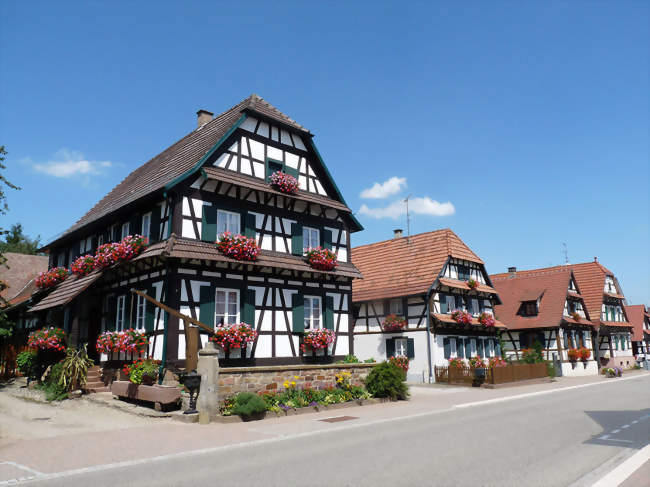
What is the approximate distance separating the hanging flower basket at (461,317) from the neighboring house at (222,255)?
9.93m

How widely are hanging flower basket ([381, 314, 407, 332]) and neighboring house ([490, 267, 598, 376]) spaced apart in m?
12.8

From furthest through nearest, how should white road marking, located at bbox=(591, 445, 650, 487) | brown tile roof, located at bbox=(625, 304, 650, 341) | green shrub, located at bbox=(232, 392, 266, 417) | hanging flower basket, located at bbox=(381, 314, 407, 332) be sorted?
1. brown tile roof, located at bbox=(625, 304, 650, 341)
2. hanging flower basket, located at bbox=(381, 314, 407, 332)
3. green shrub, located at bbox=(232, 392, 266, 417)
4. white road marking, located at bbox=(591, 445, 650, 487)

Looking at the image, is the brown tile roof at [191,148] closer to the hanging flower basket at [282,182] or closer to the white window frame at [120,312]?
the hanging flower basket at [282,182]

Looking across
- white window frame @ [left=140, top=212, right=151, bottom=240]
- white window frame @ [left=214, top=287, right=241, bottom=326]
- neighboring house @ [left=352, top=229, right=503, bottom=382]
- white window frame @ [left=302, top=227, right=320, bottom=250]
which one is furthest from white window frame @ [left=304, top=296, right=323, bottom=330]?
neighboring house @ [left=352, top=229, right=503, bottom=382]

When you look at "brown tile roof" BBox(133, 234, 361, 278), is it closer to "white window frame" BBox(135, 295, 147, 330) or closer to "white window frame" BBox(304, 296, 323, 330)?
"white window frame" BBox(304, 296, 323, 330)

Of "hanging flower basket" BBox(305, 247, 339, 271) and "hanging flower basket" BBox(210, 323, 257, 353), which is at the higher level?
"hanging flower basket" BBox(305, 247, 339, 271)

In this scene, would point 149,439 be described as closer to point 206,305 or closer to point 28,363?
point 206,305

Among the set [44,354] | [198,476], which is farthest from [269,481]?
[44,354]

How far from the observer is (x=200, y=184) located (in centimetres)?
1922

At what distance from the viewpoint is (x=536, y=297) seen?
4134 cm

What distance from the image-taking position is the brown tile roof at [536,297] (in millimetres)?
40312

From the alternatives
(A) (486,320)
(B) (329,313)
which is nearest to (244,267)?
(B) (329,313)

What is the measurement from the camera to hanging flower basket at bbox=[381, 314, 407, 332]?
30828mm

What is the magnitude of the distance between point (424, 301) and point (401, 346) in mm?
3156
